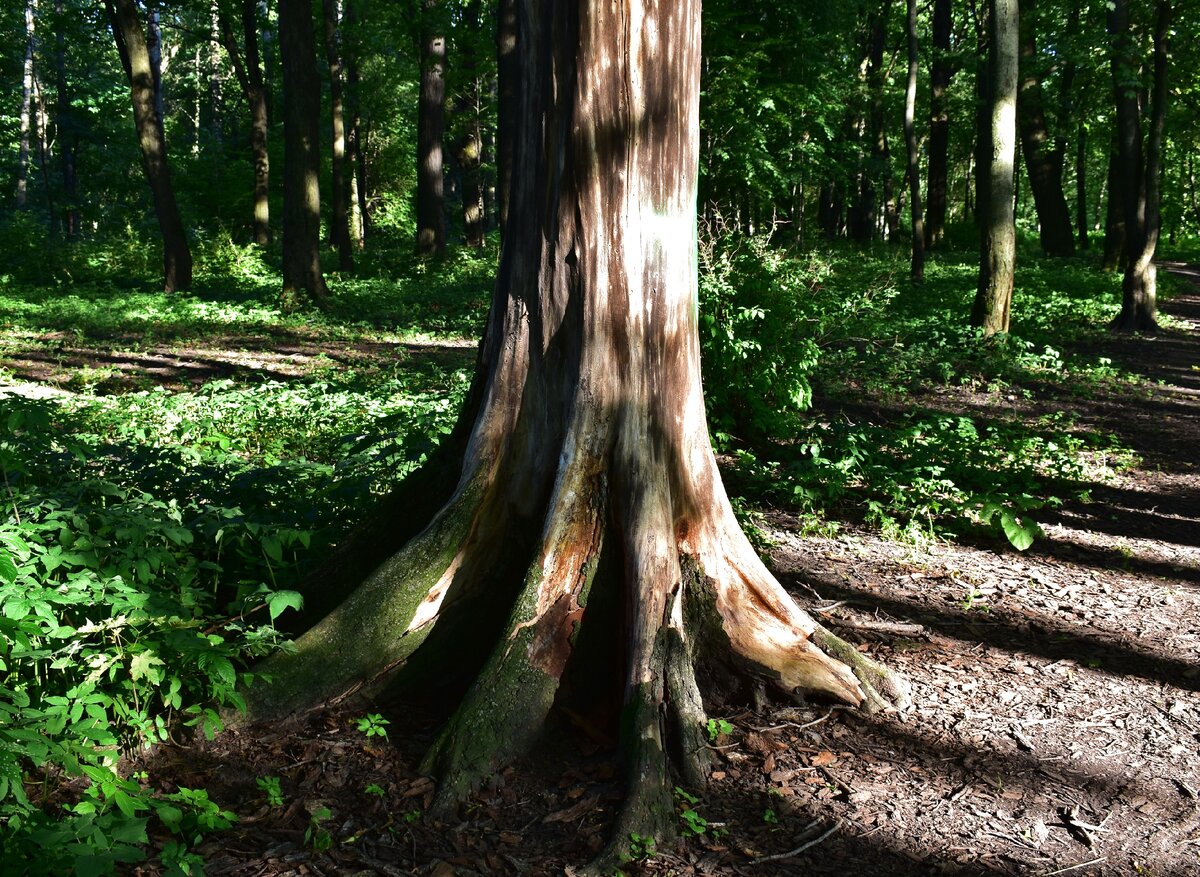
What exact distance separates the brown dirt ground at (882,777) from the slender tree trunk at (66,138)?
39.6 m

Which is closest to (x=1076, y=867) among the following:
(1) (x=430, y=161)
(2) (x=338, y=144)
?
(1) (x=430, y=161)

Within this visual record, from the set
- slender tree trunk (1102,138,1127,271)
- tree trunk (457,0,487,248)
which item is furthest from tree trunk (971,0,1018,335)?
tree trunk (457,0,487,248)

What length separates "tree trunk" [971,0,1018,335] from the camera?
1213 cm

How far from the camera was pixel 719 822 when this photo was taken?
119 inches

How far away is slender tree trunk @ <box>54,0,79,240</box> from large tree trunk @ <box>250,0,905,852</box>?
129 ft

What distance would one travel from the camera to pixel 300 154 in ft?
57.4

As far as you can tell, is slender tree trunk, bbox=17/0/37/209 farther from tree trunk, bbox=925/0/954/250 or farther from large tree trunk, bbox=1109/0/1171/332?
large tree trunk, bbox=1109/0/1171/332

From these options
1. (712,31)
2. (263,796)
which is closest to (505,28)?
(712,31)

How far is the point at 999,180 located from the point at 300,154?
12.4 metres

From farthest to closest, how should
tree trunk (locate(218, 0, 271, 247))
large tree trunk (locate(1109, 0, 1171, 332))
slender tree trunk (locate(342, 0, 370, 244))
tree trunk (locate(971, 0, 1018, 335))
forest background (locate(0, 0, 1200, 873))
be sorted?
slender tree trunk (locate(342, 0, 370, 244)) → tree trunk (locate(218, 0, 271, 247)) → large tree trunk (locate(1109, 0, 1171, 332)) → tree trunk (locate(971, 0, 1018, 335)) → forest background (locate(0, 0, 1200, 873))

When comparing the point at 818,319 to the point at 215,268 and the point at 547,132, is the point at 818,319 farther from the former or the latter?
the point at 215,268

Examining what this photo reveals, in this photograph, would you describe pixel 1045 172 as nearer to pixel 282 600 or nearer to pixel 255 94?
pixel 255 94

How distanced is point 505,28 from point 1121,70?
9.80 meters

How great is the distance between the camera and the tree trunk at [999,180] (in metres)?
12.1
